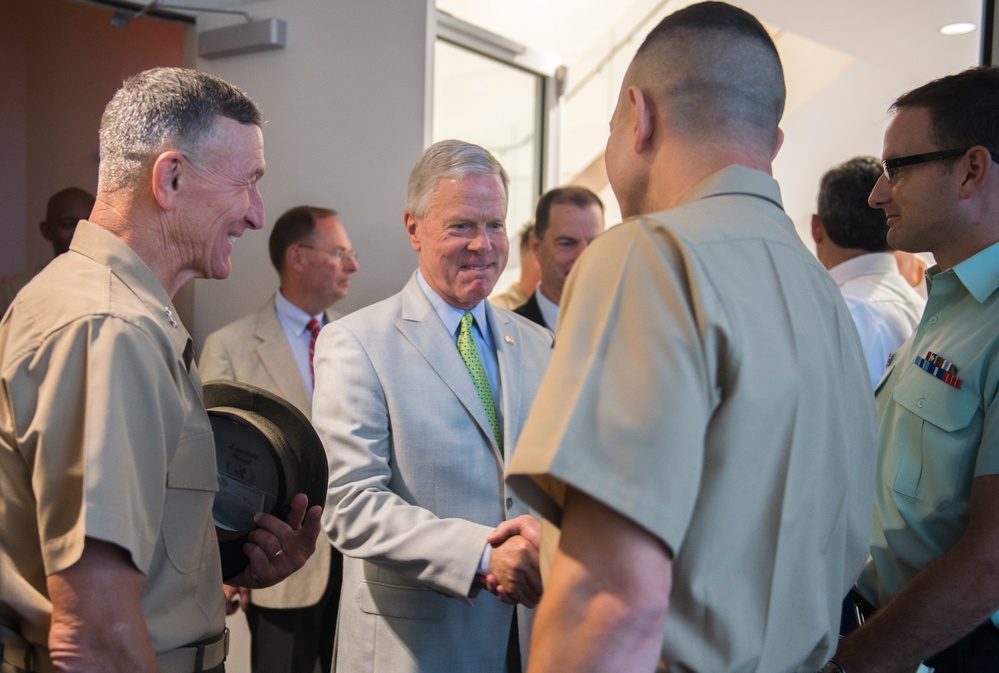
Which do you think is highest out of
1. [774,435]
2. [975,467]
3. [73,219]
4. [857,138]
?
[857,138]

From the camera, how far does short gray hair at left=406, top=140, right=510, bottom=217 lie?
2.32m

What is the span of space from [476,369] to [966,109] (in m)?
1.24

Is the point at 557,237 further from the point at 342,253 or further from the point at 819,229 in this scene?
the point at 819,229

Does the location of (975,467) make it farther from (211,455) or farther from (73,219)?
(73,219)

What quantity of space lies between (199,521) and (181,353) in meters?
0.29

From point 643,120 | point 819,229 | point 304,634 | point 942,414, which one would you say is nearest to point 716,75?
point 643,120

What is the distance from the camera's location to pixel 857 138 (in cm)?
681

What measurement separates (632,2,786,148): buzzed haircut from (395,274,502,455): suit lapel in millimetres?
1050

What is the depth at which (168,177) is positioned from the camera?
4.94ft

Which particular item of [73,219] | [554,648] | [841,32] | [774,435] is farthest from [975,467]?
[841,32]

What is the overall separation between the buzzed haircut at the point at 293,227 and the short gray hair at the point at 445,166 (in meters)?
1.07

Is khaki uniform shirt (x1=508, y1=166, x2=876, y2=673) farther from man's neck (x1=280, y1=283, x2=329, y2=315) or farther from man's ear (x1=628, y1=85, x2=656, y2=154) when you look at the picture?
man's neck (x1=280, y1=283, x2=329, y2=315)

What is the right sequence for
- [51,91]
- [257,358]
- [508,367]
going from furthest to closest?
[51,91], [257,358], [508,367]

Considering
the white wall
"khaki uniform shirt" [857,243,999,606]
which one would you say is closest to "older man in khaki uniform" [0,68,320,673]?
"khaki uniform shirt" [857,243,999,606]
